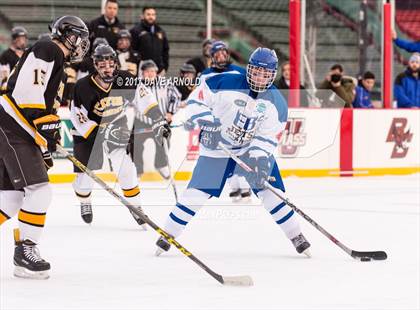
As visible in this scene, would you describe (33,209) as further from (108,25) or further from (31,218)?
(108,25)

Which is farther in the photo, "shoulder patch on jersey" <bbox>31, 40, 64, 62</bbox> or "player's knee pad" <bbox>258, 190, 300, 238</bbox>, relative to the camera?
"player's knee pad" <bbox>258, 190, 300, 238</bbox>

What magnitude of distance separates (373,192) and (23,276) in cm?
479

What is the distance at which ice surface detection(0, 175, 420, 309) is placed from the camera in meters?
3.74

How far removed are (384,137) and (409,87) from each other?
79 cm

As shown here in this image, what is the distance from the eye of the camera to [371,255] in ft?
15.7

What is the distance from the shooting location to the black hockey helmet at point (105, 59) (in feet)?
18.8

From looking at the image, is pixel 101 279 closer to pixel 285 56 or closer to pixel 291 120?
pixel 291 120

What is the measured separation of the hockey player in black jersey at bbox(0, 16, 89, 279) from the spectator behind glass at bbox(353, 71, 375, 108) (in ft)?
21.5

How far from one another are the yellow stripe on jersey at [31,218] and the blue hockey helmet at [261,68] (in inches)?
49.4

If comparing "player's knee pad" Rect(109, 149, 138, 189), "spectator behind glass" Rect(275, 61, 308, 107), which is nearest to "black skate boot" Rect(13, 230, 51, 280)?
"player's knee pad" Rect(109, 149, 138, 189)

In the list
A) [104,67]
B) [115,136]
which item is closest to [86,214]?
[115,136]

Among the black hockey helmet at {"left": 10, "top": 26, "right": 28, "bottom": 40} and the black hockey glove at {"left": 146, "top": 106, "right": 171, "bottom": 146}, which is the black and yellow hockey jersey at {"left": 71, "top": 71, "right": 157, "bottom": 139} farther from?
the black hockey helmet at {"left": 10, "top": 26, "right": 28, "bottom": 40}

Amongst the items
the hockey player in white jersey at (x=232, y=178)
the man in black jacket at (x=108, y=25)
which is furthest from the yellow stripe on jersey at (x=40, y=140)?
the man in black jacket at (x=108, y=25)

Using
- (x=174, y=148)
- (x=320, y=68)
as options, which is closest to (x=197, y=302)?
(x=174, y=148)
